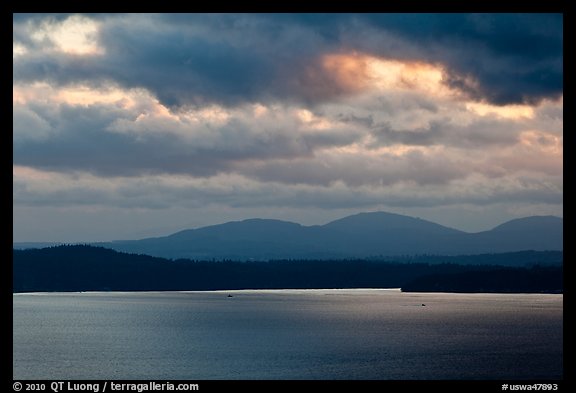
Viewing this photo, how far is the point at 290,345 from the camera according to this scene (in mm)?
100625

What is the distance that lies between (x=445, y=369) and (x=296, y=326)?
64.2 m

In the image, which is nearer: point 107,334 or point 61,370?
point 61,370

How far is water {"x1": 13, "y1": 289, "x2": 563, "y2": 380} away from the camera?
72.0 metres

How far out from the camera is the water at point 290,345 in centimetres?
7200

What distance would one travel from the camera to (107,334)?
120312 millimetres
